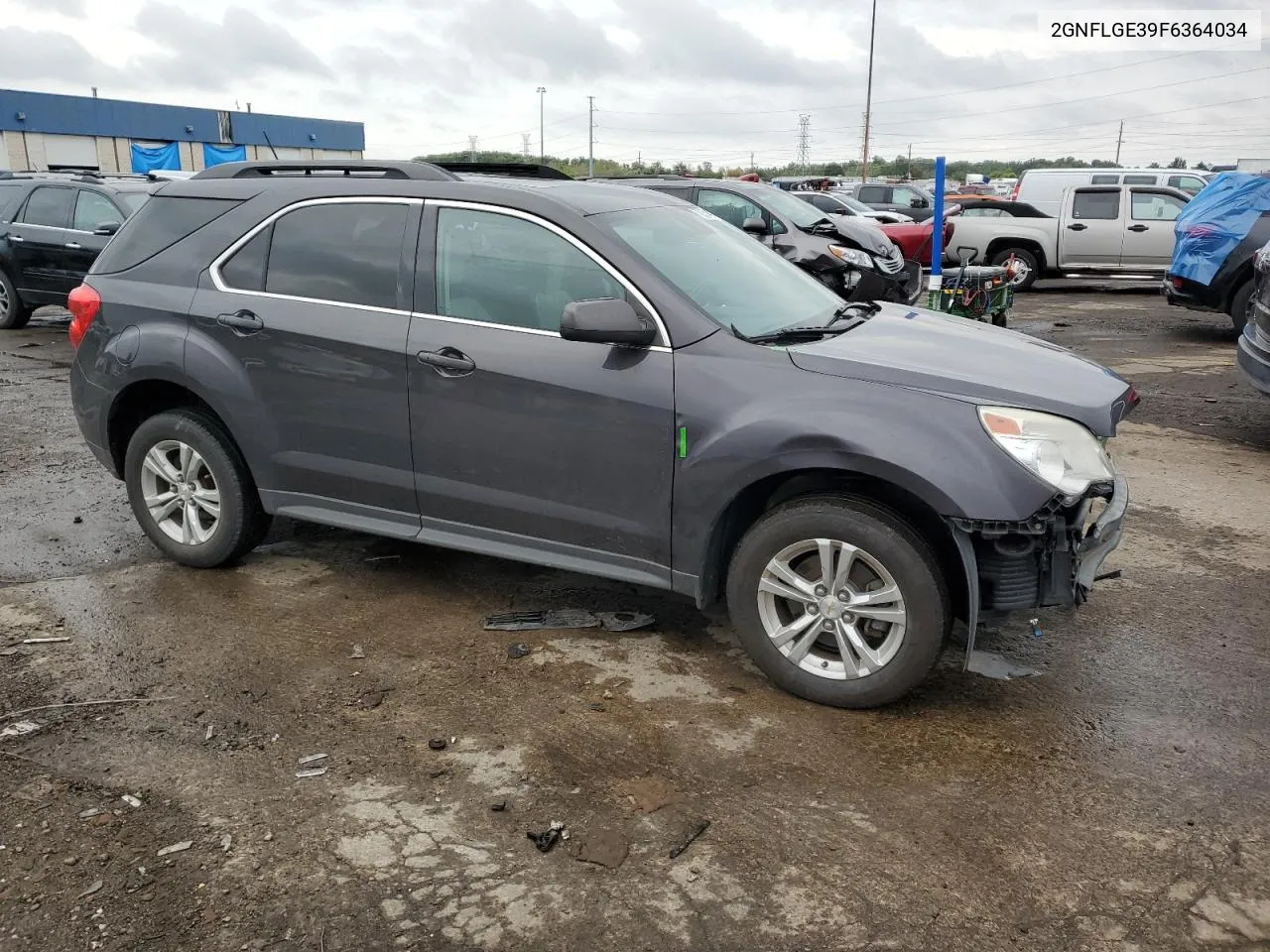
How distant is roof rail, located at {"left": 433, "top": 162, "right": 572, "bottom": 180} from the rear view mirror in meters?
1.55

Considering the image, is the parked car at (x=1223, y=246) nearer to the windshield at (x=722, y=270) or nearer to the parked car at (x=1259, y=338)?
the parked car at (x=1259, y=338)

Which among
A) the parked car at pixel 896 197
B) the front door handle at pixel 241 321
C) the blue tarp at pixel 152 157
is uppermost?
the blue tarp at pixel 152 157

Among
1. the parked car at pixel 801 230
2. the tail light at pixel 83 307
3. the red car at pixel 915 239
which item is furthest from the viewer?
the red car at pixel 915 239

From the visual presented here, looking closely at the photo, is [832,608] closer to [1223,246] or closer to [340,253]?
[340,253]

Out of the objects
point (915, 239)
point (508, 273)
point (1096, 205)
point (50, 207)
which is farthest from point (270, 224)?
point (1096, 205)

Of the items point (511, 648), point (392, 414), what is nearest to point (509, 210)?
point (392, 414)

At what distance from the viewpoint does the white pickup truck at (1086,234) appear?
16828mm

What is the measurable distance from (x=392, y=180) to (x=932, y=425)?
2.47 meters

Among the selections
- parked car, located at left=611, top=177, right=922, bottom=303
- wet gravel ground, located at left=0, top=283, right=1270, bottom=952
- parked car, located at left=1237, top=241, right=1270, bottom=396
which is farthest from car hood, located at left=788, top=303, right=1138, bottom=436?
parked car, located at left=611, top=177, right=922, bottom=303

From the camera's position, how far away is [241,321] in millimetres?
4586

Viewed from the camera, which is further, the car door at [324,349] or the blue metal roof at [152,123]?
the blue metal roof at [152,123]

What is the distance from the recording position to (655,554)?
394 centimetres

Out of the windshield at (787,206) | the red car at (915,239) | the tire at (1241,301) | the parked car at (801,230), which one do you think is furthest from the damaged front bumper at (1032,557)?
the red car at (915,239)

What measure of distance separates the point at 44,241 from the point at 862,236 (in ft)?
31.1
